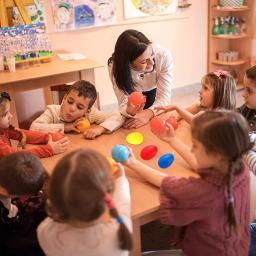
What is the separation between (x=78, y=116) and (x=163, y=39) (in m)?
2.71

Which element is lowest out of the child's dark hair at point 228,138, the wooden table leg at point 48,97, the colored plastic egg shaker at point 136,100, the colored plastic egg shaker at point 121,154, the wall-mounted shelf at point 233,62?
the wall-mounted shelf at point 233,62

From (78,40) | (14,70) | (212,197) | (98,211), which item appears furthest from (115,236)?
(78,40)

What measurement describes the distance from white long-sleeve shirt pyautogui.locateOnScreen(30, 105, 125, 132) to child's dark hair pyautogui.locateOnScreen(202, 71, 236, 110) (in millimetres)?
474

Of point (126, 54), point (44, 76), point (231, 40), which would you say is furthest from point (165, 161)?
point (231, 40)

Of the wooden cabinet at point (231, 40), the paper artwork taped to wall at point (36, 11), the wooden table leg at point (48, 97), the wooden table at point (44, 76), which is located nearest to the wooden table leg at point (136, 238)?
the wooden table at point (44, 76)

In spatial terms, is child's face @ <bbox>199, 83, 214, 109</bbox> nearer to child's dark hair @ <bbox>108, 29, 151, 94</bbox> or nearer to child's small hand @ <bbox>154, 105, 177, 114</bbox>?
child's small hand @ <bbox>154, 105, 177, 114</bbox>

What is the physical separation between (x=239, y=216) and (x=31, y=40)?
7.31ft

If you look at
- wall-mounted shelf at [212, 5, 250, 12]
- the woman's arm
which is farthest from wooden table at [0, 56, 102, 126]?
wall-mounted shelf at [212, 5, 250, 12]

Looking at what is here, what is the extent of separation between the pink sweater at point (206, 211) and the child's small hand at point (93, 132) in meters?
0.65

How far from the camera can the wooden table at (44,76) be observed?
2.44 metres

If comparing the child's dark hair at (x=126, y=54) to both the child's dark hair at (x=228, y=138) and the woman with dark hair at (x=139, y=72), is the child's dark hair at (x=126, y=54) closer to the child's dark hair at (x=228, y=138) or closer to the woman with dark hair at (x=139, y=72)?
the woman with dark hair at (x=139, y=72)

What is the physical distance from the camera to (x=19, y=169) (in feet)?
4.09

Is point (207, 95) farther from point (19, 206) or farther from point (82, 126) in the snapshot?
point (19, 206)

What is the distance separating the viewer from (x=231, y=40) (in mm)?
4746
